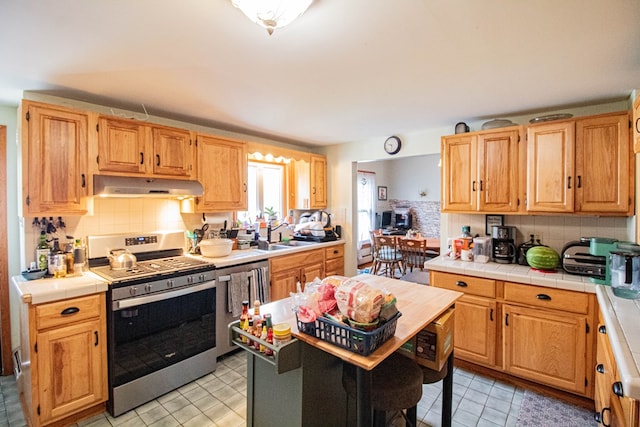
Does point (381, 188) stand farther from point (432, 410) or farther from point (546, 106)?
point (432, 410)

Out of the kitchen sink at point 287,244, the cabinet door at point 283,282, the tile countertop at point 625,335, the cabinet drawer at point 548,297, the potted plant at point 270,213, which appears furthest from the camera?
the potted plant at point 270,213

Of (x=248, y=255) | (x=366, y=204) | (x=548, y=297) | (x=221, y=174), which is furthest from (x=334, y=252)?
(x=366, y=204)

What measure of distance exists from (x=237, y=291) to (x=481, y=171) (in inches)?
97.7

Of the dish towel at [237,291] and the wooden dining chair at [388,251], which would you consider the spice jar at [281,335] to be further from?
the wooden dining chair at [388,251]

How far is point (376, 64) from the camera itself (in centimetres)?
187

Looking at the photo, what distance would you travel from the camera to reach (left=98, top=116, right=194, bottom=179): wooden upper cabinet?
241cm

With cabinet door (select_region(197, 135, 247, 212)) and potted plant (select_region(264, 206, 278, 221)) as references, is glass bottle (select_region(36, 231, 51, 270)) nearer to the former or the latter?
cabinet door (select_region(197, 135, 247, 212))

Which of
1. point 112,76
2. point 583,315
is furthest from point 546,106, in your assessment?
point 112,76

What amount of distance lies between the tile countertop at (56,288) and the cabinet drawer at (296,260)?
1525 mm

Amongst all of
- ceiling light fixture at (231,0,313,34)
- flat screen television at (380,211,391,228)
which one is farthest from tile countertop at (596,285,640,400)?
flat screen television at (380,211,391,228)

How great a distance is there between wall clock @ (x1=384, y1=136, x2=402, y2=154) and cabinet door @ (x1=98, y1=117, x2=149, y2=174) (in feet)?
8.41

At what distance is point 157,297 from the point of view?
227cm

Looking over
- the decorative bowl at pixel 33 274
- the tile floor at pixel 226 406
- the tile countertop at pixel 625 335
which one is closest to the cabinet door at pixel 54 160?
the decorative bowl at pixel 33 274

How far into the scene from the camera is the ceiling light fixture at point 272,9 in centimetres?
117
